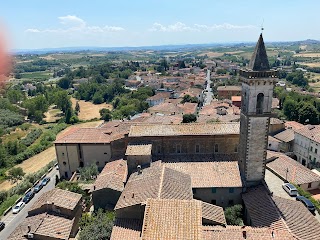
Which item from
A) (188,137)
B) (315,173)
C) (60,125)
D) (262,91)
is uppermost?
(262,91)

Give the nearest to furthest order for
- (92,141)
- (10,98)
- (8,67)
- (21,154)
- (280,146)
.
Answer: (8,67) < (92,141) < (280,146) < (21,154) < (10,98)

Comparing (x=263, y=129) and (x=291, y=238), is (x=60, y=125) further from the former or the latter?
(x=291, y=238)

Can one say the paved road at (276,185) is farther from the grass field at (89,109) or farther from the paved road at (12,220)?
the grass field at (89,109)

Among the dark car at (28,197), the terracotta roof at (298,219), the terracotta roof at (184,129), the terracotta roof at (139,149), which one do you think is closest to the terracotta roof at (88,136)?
the terracotta roof at (184,129)

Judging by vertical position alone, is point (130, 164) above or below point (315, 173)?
above

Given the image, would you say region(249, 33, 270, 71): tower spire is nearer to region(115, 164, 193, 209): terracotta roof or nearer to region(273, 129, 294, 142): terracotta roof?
region(115, 164, 193, 209): terracotta roof

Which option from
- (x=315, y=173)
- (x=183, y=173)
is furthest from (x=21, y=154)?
(x=315, y=173)

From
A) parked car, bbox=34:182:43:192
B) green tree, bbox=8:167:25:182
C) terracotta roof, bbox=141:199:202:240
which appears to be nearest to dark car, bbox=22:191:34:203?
parked car, bbox=34:182:43:192
